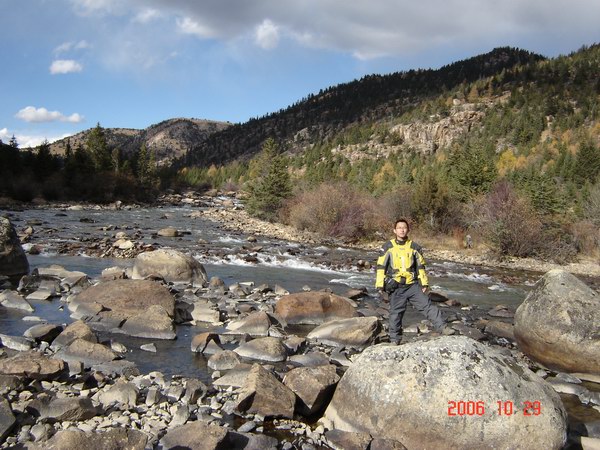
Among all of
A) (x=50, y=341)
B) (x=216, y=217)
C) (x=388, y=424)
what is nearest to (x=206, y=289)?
(x=50, y=341)

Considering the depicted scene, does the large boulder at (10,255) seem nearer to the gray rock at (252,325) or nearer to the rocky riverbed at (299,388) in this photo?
the rocky riverbed at (299,388)

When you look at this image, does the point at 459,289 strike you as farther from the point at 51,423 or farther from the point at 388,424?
the point at 51,423

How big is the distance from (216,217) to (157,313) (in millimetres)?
37172

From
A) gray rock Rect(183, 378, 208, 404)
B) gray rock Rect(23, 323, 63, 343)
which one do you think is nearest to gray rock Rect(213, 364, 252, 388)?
gray rock Rect(183, 378, 208, 404)

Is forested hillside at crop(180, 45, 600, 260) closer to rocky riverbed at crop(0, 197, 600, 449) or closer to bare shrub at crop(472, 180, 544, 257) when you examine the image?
bare shrub at crop(472, 180, 544, 257)

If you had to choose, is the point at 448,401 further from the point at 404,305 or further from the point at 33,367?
the point at 33,367

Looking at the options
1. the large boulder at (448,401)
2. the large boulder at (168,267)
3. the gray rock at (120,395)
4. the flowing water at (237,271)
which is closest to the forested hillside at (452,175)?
the flowing water at (237,271)

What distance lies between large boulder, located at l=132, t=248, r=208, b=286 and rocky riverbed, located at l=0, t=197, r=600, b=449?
14.9ft

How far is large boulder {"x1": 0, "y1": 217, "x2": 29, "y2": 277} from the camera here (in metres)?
16.2

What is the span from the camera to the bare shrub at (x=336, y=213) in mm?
37188

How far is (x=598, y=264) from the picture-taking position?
29047mm

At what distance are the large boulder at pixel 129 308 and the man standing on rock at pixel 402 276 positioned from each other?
521cm

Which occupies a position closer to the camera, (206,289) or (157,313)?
(157,313)

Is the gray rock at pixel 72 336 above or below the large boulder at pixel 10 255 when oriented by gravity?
below
